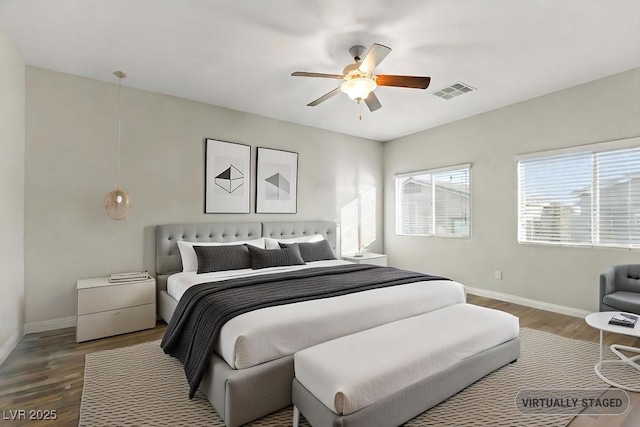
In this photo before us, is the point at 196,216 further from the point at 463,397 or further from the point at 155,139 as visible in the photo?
the point at 463,397

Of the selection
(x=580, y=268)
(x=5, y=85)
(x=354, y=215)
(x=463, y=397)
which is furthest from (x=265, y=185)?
(x=580, y=268)

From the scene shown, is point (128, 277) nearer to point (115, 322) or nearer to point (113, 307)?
point (113, 307)

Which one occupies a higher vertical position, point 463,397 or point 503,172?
point 503,172

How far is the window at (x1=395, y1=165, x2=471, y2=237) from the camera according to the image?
4.97 metres

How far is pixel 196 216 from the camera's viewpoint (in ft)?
13.6

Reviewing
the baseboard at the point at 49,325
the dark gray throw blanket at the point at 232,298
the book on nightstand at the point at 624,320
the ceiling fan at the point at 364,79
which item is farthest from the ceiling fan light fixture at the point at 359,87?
the baseboard at the point at 49,325

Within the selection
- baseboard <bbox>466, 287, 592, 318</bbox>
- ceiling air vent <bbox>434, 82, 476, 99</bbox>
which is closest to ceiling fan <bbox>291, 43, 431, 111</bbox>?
ceiling air vent <bbox>434, 82, 476, 99</bbox>

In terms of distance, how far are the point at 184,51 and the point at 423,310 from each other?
10.5 ft

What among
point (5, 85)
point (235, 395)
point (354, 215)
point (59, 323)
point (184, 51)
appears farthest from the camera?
point (354, 215)

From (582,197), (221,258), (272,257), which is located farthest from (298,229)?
(582,197)

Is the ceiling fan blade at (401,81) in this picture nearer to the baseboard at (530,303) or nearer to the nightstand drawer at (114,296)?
the nightstand drawer at (114,296)

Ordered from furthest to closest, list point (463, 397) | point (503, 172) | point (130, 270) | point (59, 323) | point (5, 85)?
point (503, 172), point (130, 270), point (59, 323), point (5, 85), point (463, 397)

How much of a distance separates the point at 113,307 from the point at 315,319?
2.31 m

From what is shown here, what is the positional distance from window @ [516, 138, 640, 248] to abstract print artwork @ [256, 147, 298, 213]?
322 cm
